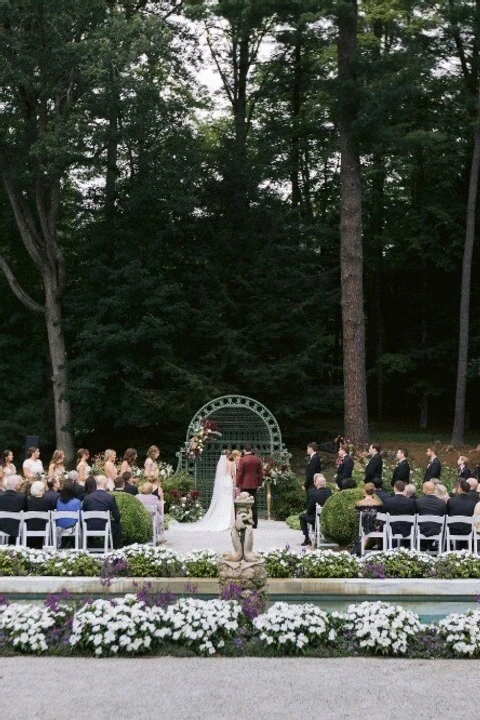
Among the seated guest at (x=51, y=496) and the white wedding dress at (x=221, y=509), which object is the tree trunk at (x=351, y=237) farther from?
the seated guest at (x=51, y=496)

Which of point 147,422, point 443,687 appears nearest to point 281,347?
point 147,422

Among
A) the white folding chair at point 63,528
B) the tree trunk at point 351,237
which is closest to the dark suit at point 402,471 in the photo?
the white folding chair at point 63,528

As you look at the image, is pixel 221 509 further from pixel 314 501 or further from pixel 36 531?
Answer: pixel 36 531

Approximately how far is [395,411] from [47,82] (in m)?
18.4

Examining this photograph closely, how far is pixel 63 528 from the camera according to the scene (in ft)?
44.4

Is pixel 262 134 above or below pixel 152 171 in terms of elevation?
above

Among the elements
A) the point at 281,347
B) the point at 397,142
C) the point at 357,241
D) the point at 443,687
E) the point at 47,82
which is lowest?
the point at 443,687

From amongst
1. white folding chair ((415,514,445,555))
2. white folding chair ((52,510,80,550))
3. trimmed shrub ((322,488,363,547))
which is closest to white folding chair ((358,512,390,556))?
white folding chair ((415,514,445,555))

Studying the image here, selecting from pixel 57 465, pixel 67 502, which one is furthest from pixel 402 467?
pixel 67 502

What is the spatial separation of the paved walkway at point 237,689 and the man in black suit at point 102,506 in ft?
14.5

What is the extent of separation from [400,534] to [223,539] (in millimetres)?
4031

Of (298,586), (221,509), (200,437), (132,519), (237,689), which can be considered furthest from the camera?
(200,437)

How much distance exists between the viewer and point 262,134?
110 feet

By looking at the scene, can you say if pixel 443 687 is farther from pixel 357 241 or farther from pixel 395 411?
pixel 395 411
